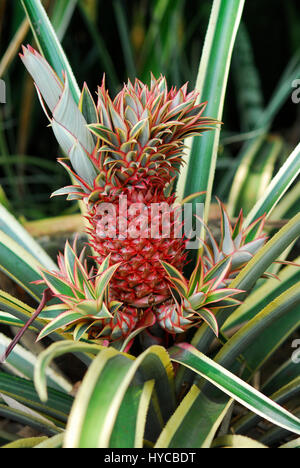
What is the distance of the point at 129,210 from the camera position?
0.46m

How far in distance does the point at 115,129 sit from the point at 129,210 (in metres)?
0.08

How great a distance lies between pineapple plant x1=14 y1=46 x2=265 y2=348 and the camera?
1.41ft

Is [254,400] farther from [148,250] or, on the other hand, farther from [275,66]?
[275,66]

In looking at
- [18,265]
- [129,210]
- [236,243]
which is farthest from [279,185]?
[18,265]

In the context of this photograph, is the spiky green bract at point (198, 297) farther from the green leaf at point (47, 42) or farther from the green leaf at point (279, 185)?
the green leaf at point (47, 42)

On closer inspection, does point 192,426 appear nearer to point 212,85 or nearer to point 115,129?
point 115,129

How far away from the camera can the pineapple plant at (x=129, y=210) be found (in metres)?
0.43

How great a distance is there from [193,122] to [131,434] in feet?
1.00

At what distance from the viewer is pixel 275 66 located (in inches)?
82.4

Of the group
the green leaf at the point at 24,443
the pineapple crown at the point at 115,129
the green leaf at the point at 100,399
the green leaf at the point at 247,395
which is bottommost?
the green leaf at the point at 24,443

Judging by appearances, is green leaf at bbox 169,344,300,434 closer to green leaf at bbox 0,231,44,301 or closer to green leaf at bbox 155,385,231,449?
green leaf at bbox 155,385,231,449

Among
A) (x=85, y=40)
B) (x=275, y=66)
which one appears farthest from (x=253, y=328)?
(x=275, y=66)

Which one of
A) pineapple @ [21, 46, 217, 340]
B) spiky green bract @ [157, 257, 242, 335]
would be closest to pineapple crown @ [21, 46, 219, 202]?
pineapple @ [21, 46, 217, 340]

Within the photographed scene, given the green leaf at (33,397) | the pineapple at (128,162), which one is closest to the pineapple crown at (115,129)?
the pineapple at (128,162)
